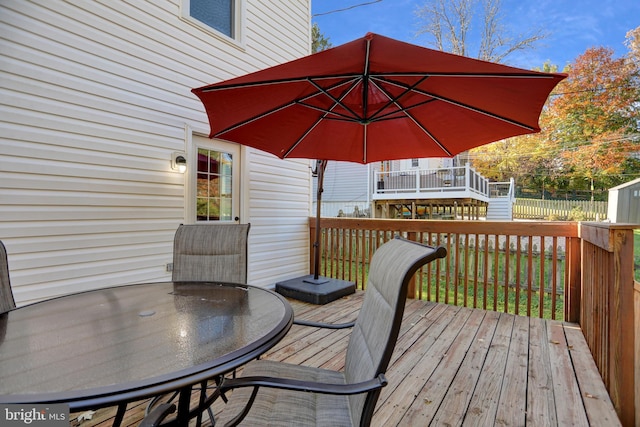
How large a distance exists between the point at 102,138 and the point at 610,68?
17446mm

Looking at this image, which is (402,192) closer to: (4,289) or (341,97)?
(341,97)

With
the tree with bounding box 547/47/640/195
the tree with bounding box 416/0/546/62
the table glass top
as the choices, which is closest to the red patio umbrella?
the table glass top

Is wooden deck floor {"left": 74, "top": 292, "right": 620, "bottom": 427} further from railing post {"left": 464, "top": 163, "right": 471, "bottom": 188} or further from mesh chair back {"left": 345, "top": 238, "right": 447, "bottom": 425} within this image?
railing post {"left": 464, "top": 163, "right": 471, "bottom": 188}

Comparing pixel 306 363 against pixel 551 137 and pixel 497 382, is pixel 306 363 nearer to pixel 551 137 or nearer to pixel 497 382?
pixel 497 382

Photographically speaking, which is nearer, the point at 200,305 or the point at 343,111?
the point at 200,305

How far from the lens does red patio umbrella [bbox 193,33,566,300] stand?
171cm

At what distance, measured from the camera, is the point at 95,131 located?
2.76 meters

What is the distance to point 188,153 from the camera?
3.47m

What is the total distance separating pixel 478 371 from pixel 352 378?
61.7 inches

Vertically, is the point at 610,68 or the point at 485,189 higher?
the point at 610,68

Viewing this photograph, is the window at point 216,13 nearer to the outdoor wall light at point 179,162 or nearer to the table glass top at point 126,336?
the outdoor wall light at point 179,162

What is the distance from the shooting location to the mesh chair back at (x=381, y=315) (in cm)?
97

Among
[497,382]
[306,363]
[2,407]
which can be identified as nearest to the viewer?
[2,407]

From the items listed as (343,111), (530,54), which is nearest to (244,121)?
(343,111)
